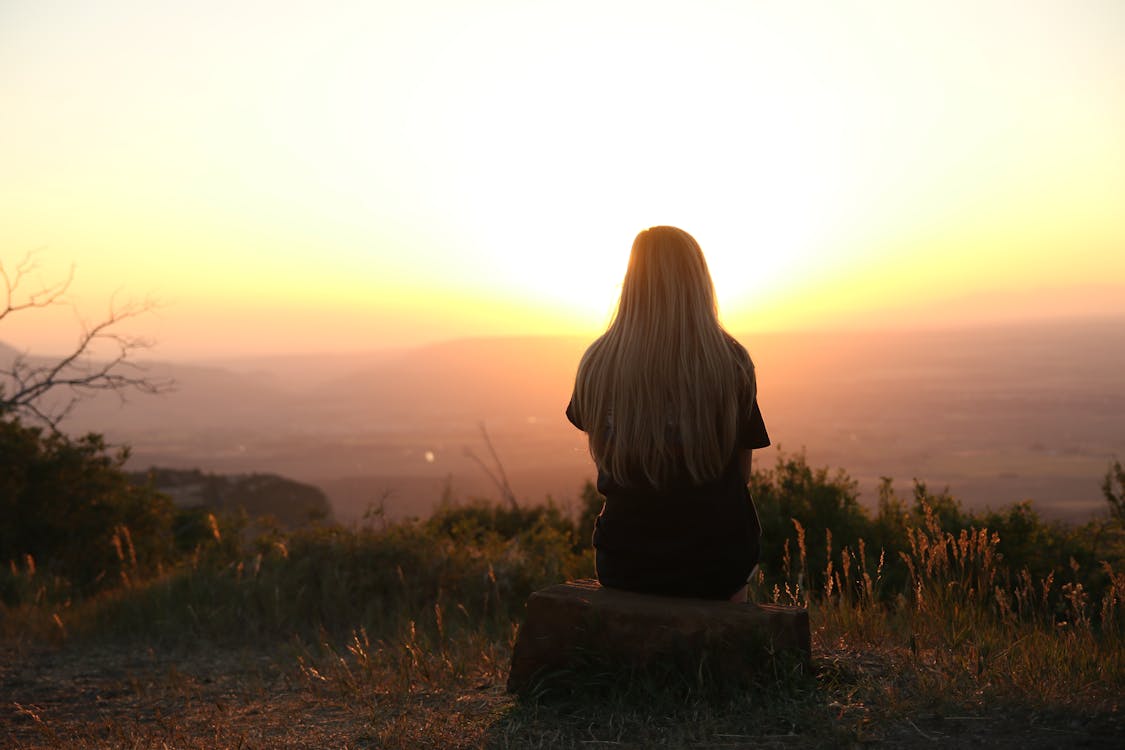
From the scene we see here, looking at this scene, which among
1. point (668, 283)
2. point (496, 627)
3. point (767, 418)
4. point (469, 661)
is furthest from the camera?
point (767, 418)

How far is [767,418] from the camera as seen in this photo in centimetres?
5534

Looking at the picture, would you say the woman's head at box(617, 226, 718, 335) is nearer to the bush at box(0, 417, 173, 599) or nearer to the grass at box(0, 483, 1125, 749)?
the grass at box(0, 483, 1125, 749)

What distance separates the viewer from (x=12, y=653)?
6.09 meters

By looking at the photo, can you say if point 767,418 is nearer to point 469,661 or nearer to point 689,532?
point 469,661

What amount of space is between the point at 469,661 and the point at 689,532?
1.98m

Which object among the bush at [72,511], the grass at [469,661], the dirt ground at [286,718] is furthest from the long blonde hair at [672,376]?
the bush at [72,511]

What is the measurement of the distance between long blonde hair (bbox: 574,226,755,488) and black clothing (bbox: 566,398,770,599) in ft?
0.27

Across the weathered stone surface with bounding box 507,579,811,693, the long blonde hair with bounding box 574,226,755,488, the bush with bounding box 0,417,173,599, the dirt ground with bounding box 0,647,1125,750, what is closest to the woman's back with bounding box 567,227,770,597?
the long blonde hair with bounding box 574,226,755,488

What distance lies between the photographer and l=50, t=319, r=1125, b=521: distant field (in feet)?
112

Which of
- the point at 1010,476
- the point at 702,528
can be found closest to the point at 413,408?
the point at 1010,476

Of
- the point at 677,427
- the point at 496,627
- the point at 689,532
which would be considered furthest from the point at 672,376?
the point at 496,627

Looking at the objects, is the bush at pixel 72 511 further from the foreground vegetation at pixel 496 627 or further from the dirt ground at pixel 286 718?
the dirt ground at pixel 286 718

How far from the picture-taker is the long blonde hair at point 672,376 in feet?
11.8

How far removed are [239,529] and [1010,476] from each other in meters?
31.7
